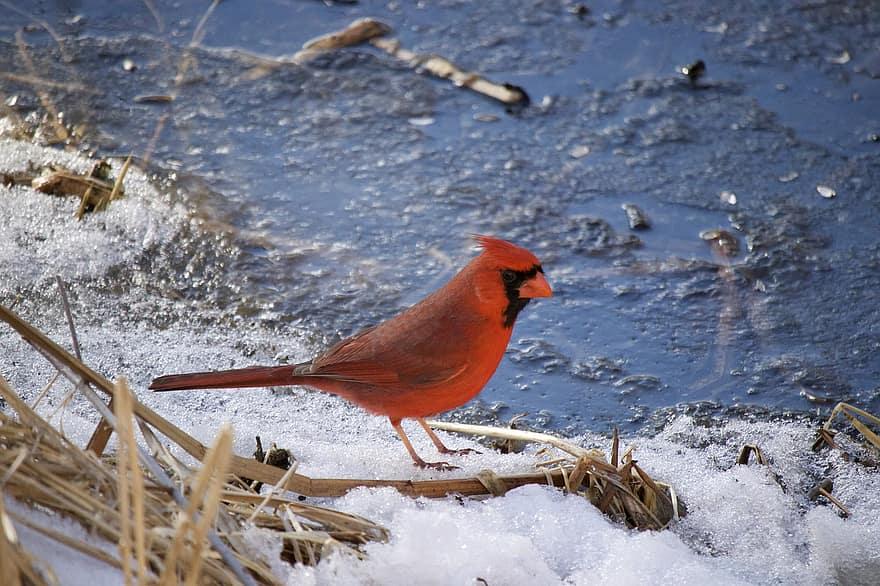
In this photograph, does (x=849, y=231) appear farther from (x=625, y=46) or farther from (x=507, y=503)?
(x=507, y=503)

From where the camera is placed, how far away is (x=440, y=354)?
121 inches

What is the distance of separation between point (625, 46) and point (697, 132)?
798mm

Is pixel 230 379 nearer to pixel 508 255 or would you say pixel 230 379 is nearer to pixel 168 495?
pixel 508 255

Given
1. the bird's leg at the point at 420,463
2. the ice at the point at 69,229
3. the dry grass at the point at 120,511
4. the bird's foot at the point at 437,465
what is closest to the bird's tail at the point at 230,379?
the bird's leg at the point at 420,463

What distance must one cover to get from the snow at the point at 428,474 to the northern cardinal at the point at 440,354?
164 mm

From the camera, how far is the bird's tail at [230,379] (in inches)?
116

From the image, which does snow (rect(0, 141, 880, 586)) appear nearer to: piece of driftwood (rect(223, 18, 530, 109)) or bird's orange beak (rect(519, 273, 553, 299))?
bird's orange beak (rect(519, 273, 553, 299))

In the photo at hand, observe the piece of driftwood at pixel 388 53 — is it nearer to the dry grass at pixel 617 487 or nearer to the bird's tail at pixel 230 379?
the bird's tail at pixel 230 379

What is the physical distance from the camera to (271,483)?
8.17 feet

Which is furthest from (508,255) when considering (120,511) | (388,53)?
(388,53)

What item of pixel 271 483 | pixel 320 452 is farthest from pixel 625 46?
pixel 271 483

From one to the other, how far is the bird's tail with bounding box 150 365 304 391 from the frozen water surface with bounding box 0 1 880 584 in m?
0.15

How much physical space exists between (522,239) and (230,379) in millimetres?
1731

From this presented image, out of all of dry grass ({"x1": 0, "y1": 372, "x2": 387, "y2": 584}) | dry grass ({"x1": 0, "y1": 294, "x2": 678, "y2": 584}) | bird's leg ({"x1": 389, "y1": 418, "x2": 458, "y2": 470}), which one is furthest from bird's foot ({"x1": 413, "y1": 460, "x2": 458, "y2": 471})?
dry grass ({"x1": 0, "y1": 372, "x2": 387, "y2": 584})
